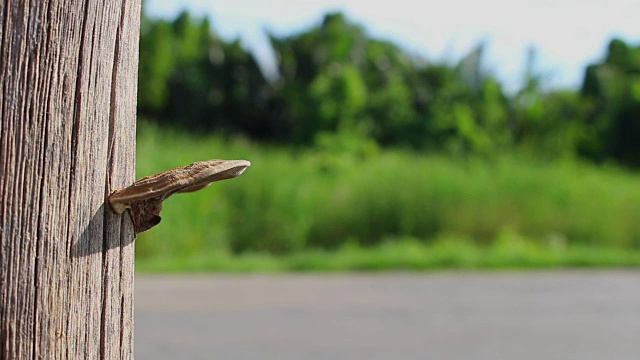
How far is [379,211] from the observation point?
16375 mm

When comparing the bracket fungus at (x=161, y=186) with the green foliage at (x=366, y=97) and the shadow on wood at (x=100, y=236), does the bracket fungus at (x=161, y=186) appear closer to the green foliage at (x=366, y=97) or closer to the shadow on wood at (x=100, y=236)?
the shadow on wood at (x=100, y=236)

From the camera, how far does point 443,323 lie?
8.34 meters

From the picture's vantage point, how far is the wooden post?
4.39 ft

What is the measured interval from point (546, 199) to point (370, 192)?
128 inches

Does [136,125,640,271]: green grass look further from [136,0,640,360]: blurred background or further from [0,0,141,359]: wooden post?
[0,0,141,359]: wooden post

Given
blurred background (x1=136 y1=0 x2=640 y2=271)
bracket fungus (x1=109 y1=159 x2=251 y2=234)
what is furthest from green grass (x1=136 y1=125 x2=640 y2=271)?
bracket fungus (x1=109 y1=159 x2=251 y2=234)

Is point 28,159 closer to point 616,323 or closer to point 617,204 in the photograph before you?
point 616,323

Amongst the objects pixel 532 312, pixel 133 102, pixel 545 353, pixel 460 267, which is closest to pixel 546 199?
pixel 460 267

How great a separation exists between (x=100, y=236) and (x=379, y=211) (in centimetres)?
1502

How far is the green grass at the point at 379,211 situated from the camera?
1492cm

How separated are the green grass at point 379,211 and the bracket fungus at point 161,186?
40.8ft

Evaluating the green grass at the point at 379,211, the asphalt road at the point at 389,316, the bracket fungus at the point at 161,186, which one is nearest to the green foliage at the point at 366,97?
the green grass at the point at 379,211

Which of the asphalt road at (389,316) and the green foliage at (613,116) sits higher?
the green foliage at (613,116)

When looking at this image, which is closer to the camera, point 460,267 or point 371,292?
point 371,292
